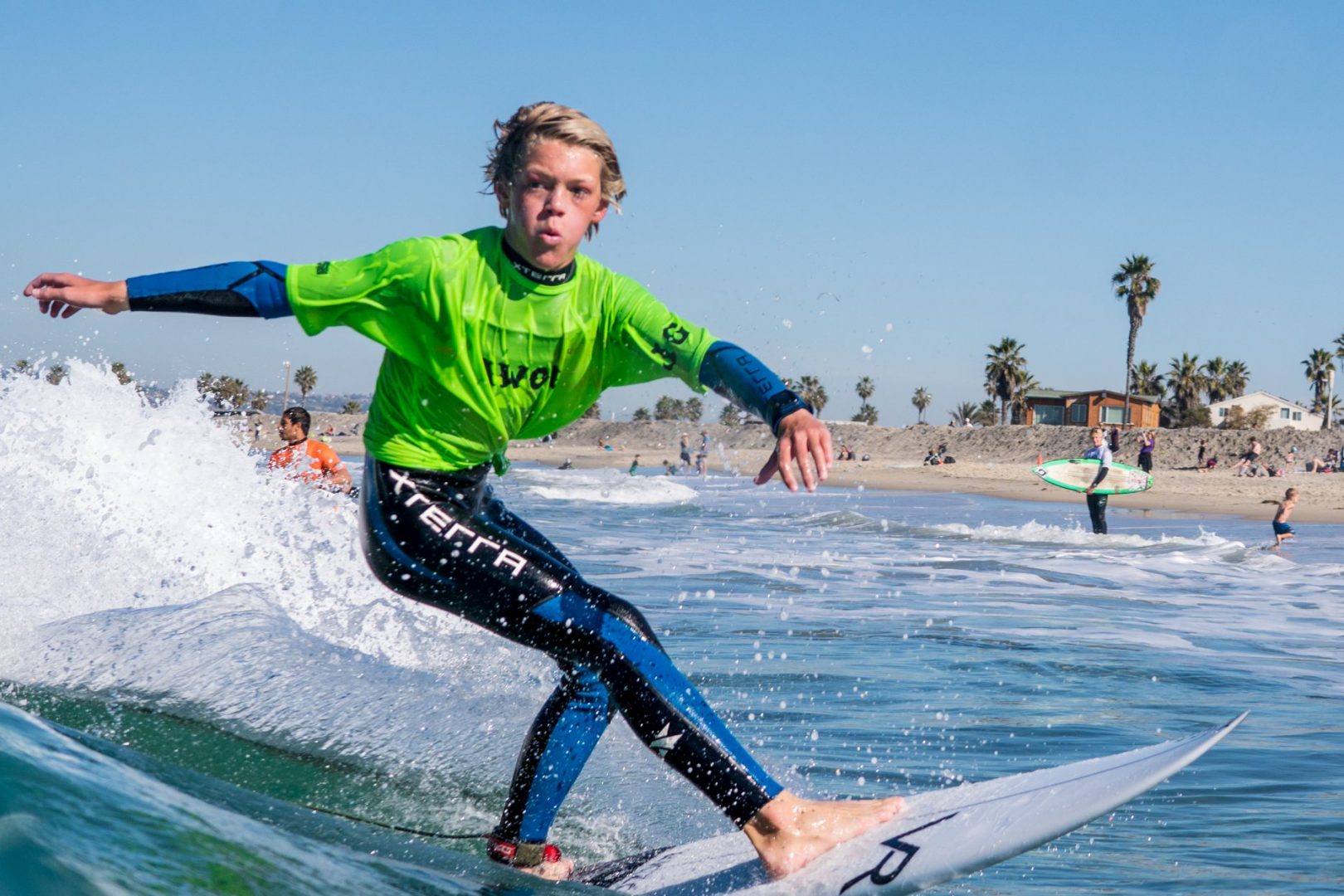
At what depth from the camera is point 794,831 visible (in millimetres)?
2984

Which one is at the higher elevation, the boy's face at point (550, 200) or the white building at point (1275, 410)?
the white building at point (1275, 410)

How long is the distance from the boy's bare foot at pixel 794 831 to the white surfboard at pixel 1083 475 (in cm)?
2628

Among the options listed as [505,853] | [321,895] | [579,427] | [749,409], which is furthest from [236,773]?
[579,427]

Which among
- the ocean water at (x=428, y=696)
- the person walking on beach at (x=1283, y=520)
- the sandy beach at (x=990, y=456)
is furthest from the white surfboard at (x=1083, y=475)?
the ocean water at (x=428, y=696)

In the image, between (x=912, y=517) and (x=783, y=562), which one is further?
(x=912, y=517)

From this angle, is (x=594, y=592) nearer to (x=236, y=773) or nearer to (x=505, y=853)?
(x=505, y=853)

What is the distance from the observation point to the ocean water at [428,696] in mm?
2527

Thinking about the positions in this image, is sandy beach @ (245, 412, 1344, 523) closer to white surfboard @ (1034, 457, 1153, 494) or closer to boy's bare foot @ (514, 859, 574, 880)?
white surfboard @ (1034, 457, 1153, 494)

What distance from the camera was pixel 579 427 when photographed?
122312 mm

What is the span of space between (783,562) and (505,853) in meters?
11.5

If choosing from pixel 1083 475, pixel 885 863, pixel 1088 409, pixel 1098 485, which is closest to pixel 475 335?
pixel 885 863

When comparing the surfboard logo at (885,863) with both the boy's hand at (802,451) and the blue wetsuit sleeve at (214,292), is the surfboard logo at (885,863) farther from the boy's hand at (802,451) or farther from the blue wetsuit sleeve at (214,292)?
the blue wetsuit sleeve at (214,292)

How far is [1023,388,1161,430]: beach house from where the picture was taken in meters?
88.6

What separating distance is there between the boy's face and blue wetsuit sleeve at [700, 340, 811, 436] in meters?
0.47
